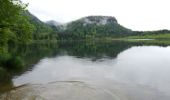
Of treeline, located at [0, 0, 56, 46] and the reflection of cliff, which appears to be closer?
treeline, located at [0, 0, 56, 46]

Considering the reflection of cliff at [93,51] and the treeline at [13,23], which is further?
the reflection of cliff at [93,51]

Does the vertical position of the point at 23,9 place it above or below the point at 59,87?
above

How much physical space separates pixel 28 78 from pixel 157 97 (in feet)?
70.4

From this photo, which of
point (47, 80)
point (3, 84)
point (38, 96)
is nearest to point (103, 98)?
point (38, 96)

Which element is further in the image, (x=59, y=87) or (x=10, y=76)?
(x=10, y=76)

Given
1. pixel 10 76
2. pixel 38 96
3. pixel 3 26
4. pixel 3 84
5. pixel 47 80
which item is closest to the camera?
pixel 38 96

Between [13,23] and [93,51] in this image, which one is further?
[93,51]

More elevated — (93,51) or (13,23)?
(13,23)

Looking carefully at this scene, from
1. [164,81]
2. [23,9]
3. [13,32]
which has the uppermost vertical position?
[23,9]

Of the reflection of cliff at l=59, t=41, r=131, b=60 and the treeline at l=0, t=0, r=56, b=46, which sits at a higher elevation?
the treeline at l=0, t=0, r=56, b=46

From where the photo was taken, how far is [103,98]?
89.2ft

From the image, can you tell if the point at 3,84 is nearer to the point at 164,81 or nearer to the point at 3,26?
the point at 3,26

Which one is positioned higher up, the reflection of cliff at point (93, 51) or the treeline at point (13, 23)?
the treeline at point (13, 23)

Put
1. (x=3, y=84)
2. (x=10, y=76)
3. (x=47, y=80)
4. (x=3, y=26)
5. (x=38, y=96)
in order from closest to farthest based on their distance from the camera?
(x=38, y=96)
(x=3, y=26)
(x=3, y=84)
(x=47, y=80)
(x=10, y=76)
